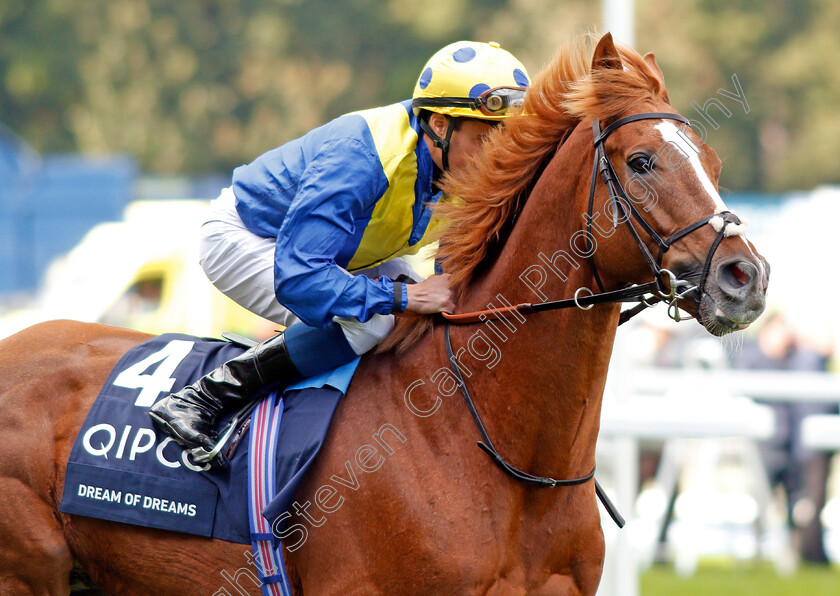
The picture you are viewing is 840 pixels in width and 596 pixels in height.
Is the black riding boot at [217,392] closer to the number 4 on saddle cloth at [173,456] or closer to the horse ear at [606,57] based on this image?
the number 4 on saddle cloth at [173,456]

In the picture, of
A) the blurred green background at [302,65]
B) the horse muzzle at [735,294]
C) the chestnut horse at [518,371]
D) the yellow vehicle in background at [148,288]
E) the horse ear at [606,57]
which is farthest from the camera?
the blurred green background at [302,65]

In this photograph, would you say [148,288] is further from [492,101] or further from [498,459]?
[498,459]

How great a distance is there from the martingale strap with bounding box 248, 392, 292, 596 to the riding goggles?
1.13 metres

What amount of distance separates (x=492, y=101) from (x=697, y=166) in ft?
2.50

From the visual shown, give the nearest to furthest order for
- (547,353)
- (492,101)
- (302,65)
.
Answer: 1. (547,353)
2. (492,101)
3. (302,65)

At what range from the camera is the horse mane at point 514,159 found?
9.68 ft

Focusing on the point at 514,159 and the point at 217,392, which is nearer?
the point at 514,159

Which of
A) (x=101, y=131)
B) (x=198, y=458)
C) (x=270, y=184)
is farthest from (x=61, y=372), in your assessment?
(x=101, y=131)

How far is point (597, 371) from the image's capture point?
9.73ft

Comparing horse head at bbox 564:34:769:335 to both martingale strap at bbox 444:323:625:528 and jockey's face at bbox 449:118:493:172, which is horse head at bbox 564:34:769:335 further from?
martingale strap at bbox 444:323:625:528

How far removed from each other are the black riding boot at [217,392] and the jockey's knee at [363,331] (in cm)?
20

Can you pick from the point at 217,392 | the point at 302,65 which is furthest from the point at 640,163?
the point at 302,65

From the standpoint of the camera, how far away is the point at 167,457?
3.25 metres

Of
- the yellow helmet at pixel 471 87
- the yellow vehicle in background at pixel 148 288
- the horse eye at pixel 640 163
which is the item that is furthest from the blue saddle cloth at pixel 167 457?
the yellow vehicle in background at pixel 148 288
